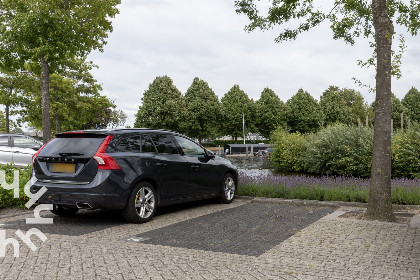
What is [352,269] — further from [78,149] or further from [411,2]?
[411,2]

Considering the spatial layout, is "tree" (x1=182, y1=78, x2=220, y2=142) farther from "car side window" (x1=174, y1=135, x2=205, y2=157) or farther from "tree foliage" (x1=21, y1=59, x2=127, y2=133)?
"car side window" (x1=174, y1=135, x2=205, y2=157)

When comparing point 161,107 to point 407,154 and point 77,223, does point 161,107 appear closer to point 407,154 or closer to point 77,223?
point 407,154

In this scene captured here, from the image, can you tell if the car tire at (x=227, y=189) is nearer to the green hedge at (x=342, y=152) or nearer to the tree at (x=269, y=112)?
the green hedge at (x=342, y=152)

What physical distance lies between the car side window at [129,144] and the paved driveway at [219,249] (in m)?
1.31

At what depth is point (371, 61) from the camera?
862 centimetres

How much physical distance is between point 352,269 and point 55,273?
326 cm

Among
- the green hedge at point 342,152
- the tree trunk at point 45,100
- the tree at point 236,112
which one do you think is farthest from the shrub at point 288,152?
the tree at point 236,112

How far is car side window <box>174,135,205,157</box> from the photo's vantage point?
890cm

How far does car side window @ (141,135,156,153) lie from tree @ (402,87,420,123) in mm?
73874

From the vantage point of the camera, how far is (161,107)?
61719 millimetres

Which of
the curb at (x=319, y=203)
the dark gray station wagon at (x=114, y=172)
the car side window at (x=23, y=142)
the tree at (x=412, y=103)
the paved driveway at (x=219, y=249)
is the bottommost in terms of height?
the paved driveway at (x=219, y=249)

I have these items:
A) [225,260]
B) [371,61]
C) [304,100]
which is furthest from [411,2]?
[304,100]

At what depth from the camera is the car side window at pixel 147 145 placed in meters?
7.83

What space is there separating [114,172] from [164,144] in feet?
5.25
